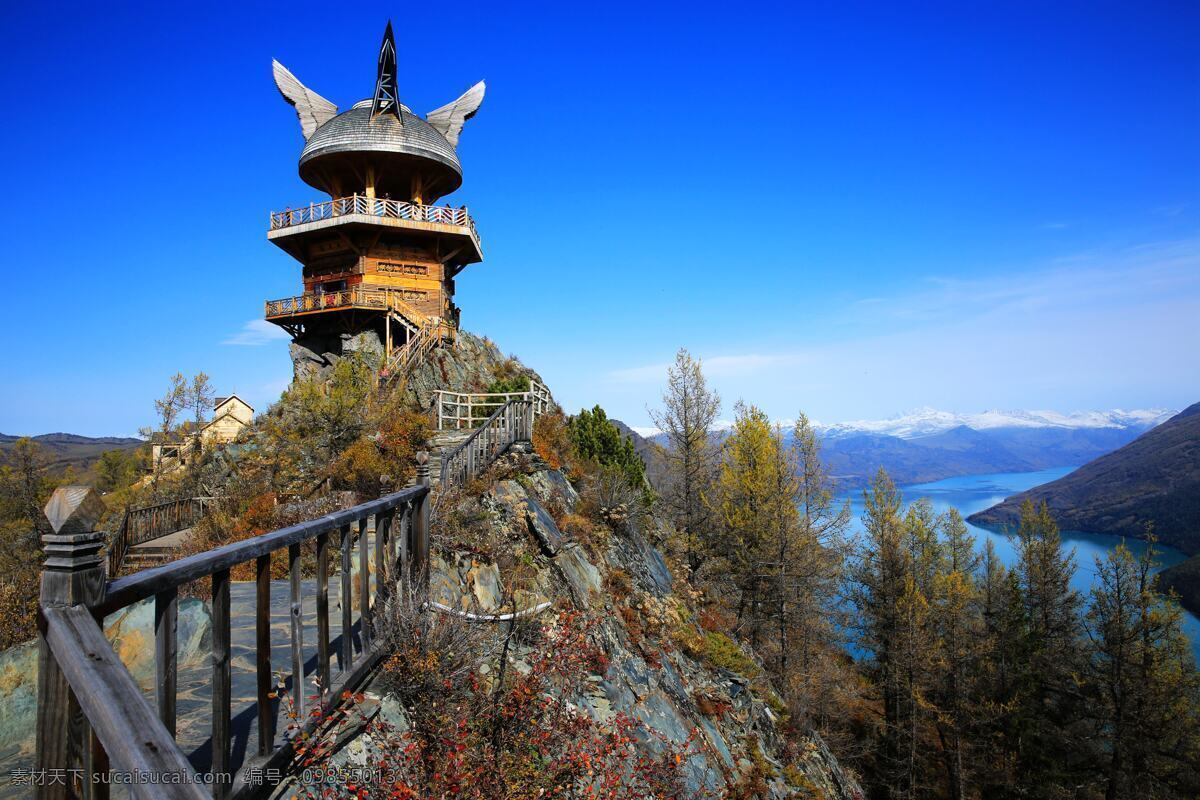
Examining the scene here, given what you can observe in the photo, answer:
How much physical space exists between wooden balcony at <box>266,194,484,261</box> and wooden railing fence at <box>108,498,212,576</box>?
54.5ft

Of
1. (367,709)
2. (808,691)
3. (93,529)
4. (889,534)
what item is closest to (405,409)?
(367,709)

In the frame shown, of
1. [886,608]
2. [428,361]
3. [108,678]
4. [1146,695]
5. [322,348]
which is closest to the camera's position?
[108,678]

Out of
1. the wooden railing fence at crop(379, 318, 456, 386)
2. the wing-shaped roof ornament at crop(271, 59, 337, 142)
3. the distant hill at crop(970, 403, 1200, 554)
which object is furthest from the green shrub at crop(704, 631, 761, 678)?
the distant hill at crop(970, 403, 1200, 554)

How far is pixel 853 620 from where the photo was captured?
1378 inches

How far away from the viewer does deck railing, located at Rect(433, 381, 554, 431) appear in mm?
19469

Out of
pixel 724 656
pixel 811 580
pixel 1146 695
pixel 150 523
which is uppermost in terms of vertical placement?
pixel 150 523

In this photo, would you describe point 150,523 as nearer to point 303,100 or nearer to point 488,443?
point 488,443

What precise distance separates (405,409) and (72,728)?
18627 mm

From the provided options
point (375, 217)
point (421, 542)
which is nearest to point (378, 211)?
point (375, 217)

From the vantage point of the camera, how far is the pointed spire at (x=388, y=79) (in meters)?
32.2

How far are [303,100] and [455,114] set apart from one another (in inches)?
344

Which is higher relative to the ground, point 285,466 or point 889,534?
point 285,466

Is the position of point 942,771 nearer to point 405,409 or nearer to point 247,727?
point 405,409

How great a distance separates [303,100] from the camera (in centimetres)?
3500
